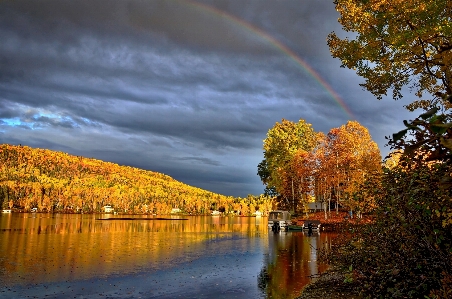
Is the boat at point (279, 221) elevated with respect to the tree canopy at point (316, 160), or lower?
lower

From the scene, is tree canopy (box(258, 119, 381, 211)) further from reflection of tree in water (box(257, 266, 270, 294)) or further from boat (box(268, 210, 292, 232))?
reflection of tree in water (box(257, 266, 270, 294))

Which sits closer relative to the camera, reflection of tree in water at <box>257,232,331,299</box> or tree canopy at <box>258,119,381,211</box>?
reflection of tree in water at <box>257,232,331,299</box>

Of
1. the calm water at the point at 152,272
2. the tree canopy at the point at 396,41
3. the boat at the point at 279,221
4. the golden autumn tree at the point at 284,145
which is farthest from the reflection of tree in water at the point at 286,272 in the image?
the golden autumn tree at the point at 284,145

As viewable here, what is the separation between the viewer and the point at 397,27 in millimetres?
12812

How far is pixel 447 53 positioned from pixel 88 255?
24.7m

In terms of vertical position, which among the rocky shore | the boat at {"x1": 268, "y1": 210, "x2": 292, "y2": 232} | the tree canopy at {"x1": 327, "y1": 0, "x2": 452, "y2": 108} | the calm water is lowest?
the calm water

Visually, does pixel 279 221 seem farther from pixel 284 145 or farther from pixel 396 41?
pixel 396 41

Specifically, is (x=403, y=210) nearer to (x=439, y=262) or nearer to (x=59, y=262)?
(x=439, y=262)

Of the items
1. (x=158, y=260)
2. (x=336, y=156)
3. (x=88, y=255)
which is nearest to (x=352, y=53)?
(x=158, y=260)

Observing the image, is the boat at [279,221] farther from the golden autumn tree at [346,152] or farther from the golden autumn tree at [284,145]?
the golden autumn tree at [346,152]

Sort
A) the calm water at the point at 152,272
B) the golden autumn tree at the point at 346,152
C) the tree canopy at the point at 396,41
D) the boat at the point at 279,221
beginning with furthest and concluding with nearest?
the boat at the point at 279,221, the golden autumn tree at the point at 346,152, the calm water at the point at 152,272, the tree canopy at the point at 396,41

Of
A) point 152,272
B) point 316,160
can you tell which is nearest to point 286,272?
point 152,272

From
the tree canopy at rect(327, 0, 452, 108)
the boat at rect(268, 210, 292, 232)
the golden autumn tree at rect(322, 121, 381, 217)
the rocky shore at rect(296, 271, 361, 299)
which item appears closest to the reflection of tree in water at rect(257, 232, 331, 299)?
the rocky shore at rect(296, 271, 361, 299)

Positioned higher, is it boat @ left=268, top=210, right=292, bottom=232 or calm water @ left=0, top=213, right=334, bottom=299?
boat @ left=268, top=210, right=292, bottom=232
